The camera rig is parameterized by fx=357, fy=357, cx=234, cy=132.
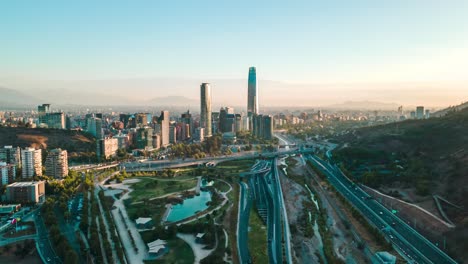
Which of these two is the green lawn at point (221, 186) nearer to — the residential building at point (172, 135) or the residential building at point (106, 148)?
the residential building at point (106, 148)

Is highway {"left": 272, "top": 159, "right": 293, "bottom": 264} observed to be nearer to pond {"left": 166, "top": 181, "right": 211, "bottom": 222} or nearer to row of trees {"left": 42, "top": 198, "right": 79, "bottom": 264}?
pond {"left": 166, "top": 181, "right": 211, "bottom": 222}

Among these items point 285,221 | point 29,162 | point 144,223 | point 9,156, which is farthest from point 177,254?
point 9,156

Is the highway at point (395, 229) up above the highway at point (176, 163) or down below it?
above

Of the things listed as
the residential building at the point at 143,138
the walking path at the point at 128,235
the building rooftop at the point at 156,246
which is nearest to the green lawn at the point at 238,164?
the residential building at the point at 143,138

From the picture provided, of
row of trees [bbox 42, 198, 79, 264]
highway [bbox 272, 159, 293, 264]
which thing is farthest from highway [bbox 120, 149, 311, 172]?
row of trees [bbox 42, 198, 79, 264]

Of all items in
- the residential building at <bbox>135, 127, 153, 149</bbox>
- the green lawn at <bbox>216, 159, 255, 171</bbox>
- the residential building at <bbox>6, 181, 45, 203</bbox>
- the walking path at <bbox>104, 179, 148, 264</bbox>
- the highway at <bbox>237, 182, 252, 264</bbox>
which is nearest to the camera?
the walking path at <bbox>104, 179, 148, 264</bbox>

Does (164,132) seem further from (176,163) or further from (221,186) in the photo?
(221,186)
